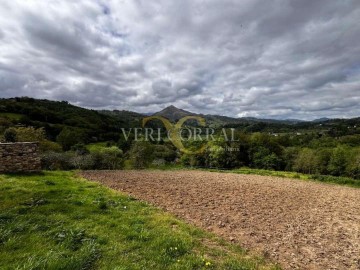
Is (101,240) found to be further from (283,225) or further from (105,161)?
(105,161)

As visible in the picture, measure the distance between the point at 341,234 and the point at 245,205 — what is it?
4.60 metres

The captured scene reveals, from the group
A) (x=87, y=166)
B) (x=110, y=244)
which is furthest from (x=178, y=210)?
(x=87, y=166)

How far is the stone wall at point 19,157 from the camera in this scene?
1638cm

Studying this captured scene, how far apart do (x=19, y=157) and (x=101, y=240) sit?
14421 mm

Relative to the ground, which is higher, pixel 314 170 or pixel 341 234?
pixel 341 234

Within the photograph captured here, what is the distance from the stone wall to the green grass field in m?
8.48

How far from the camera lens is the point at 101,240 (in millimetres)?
6219

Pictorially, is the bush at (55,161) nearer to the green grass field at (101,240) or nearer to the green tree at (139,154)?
the green tree at (139,154)

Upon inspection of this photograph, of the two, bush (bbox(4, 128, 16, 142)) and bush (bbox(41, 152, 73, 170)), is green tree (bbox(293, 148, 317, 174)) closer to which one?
bush (bbox(41, 152, 73, 170))

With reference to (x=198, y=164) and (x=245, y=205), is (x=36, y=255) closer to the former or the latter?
(x=245, y=205)

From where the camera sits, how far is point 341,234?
8.85 m

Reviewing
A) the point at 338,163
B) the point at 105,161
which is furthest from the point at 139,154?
the point at 338,163

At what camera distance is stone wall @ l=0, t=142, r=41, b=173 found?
53.7 ft

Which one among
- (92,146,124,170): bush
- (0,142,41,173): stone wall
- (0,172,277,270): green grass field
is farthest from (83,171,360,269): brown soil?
(92,146,124,170): bush
